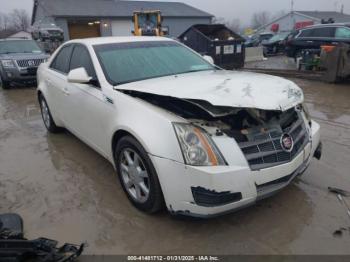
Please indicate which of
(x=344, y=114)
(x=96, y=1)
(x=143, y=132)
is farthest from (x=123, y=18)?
(x=143, y=132)

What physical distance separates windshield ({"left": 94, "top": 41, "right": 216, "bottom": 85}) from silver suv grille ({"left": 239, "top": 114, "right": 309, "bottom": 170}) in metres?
1.47

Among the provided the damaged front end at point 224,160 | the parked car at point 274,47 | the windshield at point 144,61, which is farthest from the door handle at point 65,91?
the parked car at point 274,47

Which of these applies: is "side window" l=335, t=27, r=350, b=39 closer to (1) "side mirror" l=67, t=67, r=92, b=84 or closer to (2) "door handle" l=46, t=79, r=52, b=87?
(2) "door handle" l=46, t=79, r=52, b=87

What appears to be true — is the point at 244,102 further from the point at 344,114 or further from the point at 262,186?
the point at 344,114

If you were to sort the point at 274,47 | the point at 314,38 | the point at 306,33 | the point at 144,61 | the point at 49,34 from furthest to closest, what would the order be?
the point at 49,34, the point at 274,47, the point at 306,33, the point at 314,38, the point at 144,61

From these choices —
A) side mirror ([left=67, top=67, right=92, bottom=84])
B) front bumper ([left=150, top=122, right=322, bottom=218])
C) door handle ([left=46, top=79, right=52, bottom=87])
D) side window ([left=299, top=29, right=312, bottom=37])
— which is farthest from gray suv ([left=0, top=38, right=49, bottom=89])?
side window ([left=299, top=29, right=312, bottom=37])

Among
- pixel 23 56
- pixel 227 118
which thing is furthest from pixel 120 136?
pixel 23 56

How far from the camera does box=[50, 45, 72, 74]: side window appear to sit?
441cm

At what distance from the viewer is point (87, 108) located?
3607mm

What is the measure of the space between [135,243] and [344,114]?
5180mm

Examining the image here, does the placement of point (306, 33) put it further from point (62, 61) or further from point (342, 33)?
point (62, 61)

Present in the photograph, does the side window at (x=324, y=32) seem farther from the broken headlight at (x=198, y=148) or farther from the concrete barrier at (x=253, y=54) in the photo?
the broken headlight at (x=198, y=148)

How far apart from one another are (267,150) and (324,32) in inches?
485

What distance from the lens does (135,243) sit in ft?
8.74
